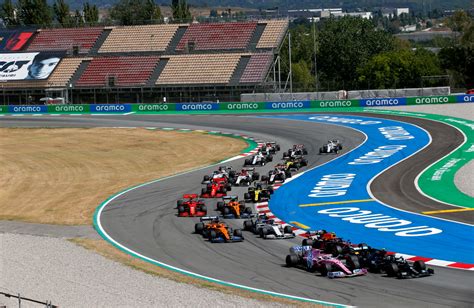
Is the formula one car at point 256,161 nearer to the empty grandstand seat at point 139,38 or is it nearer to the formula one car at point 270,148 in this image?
the formula one car at point 270,148

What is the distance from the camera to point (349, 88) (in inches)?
3590

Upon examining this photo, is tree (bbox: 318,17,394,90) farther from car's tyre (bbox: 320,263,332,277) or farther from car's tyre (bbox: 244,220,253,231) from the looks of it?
car's tyre (bbox: 320,263,332,277)

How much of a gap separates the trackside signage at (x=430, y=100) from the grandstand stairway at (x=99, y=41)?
41.2 m

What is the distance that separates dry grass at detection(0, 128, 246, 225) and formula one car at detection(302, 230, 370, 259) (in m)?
10.9

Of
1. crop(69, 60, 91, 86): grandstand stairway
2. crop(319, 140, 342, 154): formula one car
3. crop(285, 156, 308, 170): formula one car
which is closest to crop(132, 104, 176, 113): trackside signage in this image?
crop(69, 60, 91, 86): grandstand stairway

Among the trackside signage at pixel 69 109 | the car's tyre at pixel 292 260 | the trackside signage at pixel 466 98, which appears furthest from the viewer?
the trackside signage at pixel 69 109

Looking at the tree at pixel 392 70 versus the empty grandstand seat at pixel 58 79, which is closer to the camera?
the empty grandstand seat at pixel 58 79

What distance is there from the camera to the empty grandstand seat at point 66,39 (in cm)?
9838

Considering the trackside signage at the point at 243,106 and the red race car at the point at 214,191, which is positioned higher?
the trackside signage at the point at 243,106

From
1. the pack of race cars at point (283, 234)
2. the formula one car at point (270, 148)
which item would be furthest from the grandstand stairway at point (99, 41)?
the pack of race cars at point (283, 234)

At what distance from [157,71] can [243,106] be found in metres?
17.0

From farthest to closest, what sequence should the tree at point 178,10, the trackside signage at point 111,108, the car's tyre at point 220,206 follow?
1. the tree at point 178,10
2. the trackside signage at point 111,108
3. the car's tyre at point 220,206

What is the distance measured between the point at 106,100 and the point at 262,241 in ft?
216

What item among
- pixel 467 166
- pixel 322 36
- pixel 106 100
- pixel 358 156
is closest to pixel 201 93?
pixel 106 100
